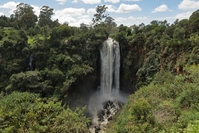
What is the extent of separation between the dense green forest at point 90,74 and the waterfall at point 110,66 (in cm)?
78

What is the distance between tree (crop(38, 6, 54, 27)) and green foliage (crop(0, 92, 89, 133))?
3001cm

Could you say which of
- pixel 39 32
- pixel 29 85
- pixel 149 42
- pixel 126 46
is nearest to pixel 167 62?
pixel 149 42

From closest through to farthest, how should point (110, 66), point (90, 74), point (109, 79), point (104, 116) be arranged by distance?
point (104, 116), point (90, 74), point (110, 66), point (109, 79)

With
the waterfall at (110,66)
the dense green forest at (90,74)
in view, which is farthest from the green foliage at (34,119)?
the waterfall at (110,66)

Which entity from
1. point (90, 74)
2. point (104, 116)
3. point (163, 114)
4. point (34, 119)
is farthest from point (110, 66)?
point (34, 119)

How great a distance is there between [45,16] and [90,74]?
23560 mm

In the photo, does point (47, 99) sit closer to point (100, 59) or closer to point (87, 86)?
point (87, 86)

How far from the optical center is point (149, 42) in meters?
19.1

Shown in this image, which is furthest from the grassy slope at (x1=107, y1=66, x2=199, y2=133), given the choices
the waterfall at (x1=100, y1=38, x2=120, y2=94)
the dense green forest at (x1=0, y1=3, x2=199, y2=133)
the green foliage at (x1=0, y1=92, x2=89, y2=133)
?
the waterfall at (x1=100, y1=38, x2=120, y2=94)

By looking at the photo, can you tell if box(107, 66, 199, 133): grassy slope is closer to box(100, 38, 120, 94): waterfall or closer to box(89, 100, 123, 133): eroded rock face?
box(89, 100, 123, 133): eroded rock face

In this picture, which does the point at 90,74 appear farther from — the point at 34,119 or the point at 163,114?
the point at 163,114

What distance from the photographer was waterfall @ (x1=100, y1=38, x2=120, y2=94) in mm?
21547

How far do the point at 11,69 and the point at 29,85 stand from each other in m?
4.03

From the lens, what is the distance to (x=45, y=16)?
122 ft
